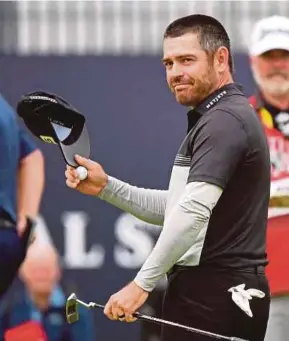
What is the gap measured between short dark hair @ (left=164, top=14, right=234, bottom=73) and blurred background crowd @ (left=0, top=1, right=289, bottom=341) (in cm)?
235

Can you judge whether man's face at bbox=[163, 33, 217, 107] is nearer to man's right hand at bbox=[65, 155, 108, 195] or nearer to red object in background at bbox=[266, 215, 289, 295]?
man's right hand at bbox=[65, 155, 108, 195]

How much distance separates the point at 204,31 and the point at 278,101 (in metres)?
1.29

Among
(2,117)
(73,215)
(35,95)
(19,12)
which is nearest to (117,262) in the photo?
(73,215)

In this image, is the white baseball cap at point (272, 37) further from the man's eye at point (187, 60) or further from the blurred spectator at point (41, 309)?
the blurred spectator at point (41, 309)

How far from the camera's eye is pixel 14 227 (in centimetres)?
620

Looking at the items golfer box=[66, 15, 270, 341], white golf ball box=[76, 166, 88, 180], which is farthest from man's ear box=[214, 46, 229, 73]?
white golf ball box=[76, 166, 88, 180]

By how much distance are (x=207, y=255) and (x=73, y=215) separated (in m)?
2.68

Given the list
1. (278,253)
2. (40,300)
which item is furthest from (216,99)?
(40,300)

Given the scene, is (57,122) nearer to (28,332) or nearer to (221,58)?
(221,58)

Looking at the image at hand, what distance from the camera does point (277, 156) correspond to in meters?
5.04

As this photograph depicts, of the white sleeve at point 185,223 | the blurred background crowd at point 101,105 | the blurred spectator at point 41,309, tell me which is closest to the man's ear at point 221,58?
the white sleeve at point 185,223

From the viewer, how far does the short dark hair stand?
3863 mm

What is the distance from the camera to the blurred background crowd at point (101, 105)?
630cm

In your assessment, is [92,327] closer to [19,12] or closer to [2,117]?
[2,117]
